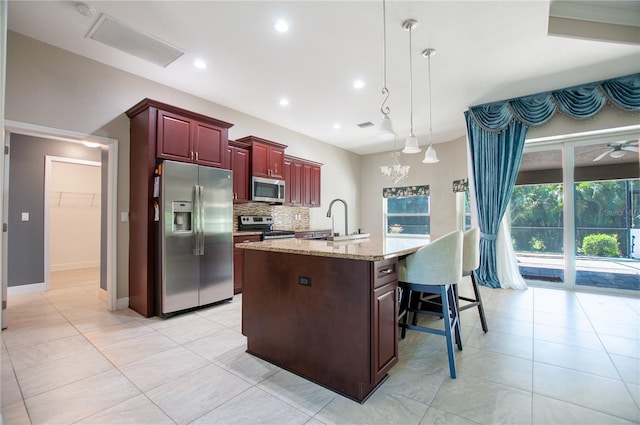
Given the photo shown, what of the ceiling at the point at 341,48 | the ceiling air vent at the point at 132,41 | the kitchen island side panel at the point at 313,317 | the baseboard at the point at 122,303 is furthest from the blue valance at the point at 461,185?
the baseboard at the point at 122,303

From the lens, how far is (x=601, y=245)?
4.15m

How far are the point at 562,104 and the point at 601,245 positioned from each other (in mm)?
2086

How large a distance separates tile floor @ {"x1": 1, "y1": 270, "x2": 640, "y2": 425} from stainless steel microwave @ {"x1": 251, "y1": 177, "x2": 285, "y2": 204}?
6.62 feet

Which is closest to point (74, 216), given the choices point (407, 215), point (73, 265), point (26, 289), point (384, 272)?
point (73, 265)

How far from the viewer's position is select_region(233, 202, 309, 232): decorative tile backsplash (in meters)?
4.69

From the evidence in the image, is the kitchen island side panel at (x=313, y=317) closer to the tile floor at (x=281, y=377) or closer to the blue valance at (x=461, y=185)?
the tile floor at (x=281, y=377)

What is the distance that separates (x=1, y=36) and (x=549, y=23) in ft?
13.2

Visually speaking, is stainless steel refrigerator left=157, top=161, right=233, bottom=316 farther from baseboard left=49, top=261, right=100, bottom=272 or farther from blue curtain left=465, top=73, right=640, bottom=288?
baseboard left=49, top=261, right=100, bottom=272

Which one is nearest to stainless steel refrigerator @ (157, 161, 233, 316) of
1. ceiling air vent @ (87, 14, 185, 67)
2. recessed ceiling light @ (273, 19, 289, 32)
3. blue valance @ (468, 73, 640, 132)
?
ceiling air vent @ (87, 14, 185, 67)

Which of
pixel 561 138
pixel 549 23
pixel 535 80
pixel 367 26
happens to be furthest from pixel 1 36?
pixel 561 138

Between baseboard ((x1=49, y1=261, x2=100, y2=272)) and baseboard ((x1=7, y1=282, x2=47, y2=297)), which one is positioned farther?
baseboard ((x1=49, y1=261, x2=100, y2=272))

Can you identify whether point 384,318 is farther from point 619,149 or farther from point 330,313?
point 619,149

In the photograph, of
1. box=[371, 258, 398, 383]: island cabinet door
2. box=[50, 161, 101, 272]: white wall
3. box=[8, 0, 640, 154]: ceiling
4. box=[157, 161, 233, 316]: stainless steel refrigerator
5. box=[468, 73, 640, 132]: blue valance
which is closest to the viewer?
box=[371, 258, 398, 383]: island cabinet door

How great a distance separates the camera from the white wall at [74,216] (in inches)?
229
